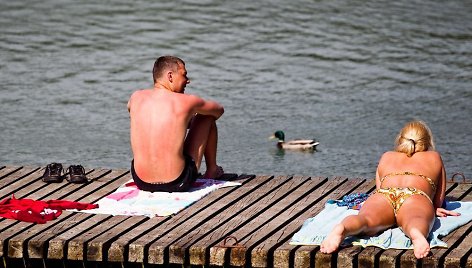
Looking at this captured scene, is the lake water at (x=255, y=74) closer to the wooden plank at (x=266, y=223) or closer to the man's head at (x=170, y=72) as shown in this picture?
the wooden plank at (x=266, y=223)

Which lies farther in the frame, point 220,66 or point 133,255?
point 220,66

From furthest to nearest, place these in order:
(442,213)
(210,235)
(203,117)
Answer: (203,117)
(442,213)
(210,235)

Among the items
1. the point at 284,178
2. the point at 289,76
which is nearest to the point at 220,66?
the point at 289,76

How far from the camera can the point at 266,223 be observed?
8617mm

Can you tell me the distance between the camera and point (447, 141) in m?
12.6

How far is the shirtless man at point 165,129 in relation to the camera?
923 centimetres

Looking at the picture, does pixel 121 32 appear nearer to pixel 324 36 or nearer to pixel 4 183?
pixel 324 36

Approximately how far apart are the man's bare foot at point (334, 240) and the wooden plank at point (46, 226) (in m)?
1.68

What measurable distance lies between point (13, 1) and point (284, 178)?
31.3 ft

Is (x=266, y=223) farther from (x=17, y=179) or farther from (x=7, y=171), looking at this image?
(x=7, y=171)

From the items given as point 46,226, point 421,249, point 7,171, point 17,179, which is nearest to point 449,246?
point 421,249

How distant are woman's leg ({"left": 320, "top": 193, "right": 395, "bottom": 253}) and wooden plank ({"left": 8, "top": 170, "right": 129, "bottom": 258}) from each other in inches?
67.1

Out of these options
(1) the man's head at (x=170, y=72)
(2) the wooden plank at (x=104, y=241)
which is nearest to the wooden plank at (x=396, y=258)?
(2) the wooden plank at (x=104, y=241)

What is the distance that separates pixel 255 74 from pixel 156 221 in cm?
639
